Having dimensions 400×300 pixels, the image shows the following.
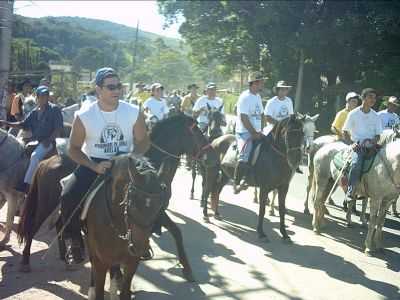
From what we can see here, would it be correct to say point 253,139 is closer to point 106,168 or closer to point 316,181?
point 316,181

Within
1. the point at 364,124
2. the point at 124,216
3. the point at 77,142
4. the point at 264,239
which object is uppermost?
the point at 364,124

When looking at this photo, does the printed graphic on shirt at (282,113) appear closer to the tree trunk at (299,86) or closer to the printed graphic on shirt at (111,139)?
the printed graphic on shirt at (111,139)

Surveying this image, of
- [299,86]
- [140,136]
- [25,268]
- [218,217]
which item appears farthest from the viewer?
[299,86]

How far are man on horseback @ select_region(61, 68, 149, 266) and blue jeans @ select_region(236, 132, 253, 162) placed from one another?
3.95 metres

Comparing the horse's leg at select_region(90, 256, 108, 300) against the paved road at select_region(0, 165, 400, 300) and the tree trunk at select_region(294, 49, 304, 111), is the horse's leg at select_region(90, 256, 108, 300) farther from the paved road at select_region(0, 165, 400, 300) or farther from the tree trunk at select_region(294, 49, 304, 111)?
the tree trunk at select_region(294, 49, 304, 111)

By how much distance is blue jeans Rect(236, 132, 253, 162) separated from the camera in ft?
27.1

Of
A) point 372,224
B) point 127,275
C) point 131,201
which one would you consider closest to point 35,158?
point 127,275

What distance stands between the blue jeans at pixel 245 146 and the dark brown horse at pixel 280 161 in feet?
0.84

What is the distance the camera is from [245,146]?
8.33m

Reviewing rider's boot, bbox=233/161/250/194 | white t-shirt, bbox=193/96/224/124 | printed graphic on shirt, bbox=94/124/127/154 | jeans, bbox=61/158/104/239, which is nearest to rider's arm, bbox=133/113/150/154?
printed graphic on shirt, bbox=94/124/127/154

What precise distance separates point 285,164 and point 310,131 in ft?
4.35

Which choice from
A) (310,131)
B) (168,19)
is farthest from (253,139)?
(168,19)

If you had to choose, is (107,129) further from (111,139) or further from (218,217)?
(218,217)

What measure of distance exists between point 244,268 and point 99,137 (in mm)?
3230
